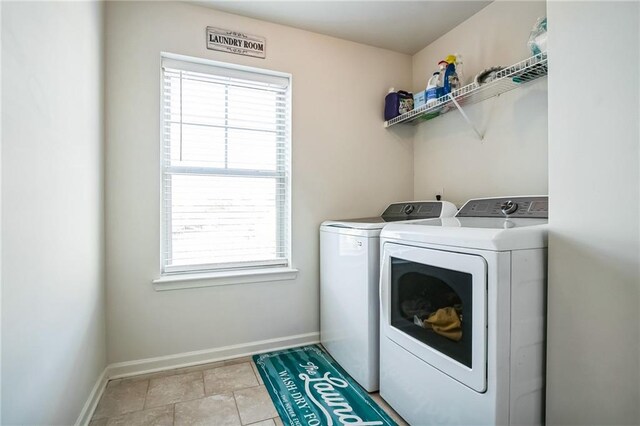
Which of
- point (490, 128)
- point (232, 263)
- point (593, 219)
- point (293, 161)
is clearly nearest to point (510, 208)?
point (593, 219)

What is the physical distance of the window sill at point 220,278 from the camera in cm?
199

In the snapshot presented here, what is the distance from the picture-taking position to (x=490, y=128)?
2035 millimetres

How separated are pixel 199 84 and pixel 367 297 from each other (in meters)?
1.81

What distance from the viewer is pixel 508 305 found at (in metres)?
1.07

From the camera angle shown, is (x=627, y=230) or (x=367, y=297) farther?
(x=367, y=297)

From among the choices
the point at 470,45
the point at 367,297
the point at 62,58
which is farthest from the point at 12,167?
the point at 470,45

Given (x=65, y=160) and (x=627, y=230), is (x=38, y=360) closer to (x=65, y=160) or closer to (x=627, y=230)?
(x=65, y=160)

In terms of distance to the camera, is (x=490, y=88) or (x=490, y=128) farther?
(x=490, y=128)

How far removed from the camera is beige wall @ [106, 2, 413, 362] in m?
1.90

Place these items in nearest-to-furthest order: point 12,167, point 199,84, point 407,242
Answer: point 12,167, point 407,242, point 199,84

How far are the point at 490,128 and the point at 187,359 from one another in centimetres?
257

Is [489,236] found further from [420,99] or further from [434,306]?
[420,99]

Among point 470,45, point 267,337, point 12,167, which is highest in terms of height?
point 470,45

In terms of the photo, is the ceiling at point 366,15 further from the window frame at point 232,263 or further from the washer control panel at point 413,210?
the washer control panel at point 413,210
